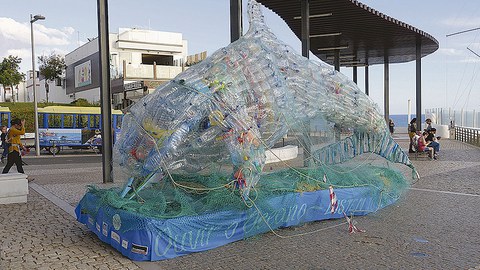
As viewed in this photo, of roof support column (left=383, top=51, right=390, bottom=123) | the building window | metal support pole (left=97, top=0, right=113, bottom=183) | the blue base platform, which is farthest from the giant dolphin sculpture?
the building window

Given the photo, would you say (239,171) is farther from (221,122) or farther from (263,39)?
(263,39)

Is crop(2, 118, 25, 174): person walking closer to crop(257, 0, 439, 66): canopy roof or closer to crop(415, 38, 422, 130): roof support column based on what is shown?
crop(257, 0, 439, 66): canopy roof

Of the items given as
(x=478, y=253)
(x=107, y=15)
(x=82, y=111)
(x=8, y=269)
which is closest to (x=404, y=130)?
(x=82, y=111)

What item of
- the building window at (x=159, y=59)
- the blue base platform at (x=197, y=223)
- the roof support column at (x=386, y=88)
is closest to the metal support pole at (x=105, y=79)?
the blue base platform at (x=197, y=223)

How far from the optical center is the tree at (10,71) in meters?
49.9

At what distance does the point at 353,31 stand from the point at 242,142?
13.4 m

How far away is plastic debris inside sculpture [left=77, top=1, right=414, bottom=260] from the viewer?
6.02 m

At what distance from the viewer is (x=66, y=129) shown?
24.5 meters

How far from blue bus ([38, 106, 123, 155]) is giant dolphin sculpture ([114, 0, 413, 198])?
17823 mm

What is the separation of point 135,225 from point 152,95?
1834 millimetres

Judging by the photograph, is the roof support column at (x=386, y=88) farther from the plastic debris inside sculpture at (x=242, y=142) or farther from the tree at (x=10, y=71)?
the tree at (x=10, y=71)

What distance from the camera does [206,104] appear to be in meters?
6.14

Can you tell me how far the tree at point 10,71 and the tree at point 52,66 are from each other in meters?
3.39

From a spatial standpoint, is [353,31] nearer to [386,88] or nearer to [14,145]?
[386,88]
